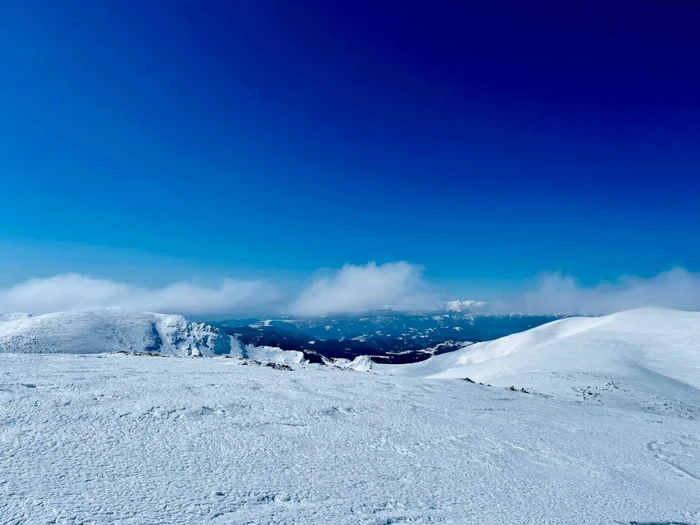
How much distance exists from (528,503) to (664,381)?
4279cm

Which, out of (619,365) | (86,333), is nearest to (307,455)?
(619,365)

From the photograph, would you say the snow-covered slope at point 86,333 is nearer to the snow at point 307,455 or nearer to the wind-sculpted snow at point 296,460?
the snow at point 307,455

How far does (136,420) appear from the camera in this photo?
981cm

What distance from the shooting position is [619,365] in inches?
1812

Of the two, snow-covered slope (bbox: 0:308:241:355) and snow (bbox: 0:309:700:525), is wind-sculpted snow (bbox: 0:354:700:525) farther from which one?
snow-covered slope (bbox: 0:308:241:355)

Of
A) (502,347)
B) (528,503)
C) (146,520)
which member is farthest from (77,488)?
(502,347)

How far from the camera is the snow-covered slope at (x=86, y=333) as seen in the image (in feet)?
348

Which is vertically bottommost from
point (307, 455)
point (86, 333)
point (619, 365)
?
point (619, 365)

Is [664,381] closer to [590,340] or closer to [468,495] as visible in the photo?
[590,340]

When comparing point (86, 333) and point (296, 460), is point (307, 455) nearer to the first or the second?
point (296, 460)

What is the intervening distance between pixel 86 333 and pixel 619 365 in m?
137

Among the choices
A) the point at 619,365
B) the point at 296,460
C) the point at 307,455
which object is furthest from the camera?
the point at 619,365

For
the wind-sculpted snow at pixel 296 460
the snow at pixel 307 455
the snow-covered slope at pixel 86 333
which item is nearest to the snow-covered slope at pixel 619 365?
the snow at pixel 307 455

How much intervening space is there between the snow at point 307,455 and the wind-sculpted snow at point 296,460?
4cm
